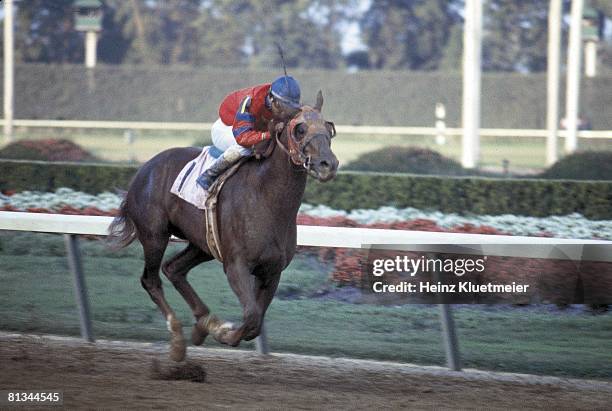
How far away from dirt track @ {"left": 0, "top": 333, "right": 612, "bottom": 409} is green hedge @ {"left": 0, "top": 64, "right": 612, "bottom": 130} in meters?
23.5

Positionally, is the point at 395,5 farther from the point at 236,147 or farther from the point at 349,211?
the point at 236,147

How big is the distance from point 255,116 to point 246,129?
0.25ft

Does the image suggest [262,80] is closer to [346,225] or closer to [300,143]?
[346,225]

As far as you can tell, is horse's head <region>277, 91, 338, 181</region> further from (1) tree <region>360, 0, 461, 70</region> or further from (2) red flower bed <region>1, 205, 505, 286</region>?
(1) tree <region>360, 0, 461, 70</region>

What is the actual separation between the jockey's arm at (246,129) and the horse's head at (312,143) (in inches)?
7.8

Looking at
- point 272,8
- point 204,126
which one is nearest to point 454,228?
point 204,126

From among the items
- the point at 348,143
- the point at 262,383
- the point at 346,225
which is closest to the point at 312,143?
the point at 262,383

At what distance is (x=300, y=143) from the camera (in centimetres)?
435

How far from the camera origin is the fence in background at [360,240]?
191 inches

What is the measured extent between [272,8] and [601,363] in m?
27.3

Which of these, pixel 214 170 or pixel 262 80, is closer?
pixel 214 170

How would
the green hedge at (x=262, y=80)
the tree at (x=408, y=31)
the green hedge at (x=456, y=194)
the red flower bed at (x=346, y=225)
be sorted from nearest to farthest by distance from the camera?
the red flower bed at (x=346, y=225), the green hedge at (x=456, y=194), the green hedge at (x=262, y=80), the tree at (x=408, y=31)

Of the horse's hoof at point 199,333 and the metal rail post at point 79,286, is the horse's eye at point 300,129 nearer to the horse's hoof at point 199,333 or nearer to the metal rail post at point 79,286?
the horse's hoof at point 199,333

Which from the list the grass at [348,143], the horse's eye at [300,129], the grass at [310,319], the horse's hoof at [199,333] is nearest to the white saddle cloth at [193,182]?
the horse's hoof at [199,333]
